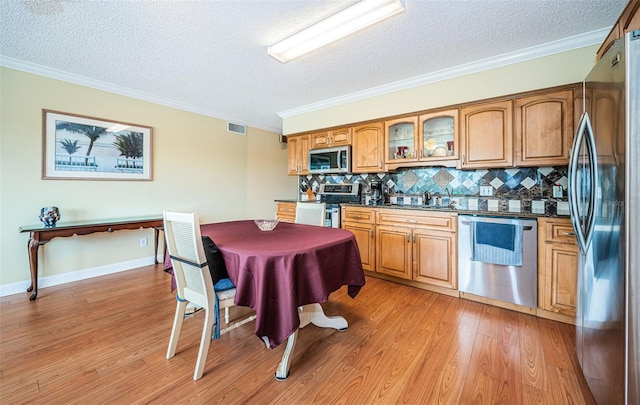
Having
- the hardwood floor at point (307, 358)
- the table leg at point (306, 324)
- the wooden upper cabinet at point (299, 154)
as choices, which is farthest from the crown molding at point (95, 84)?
the table leg at point (306, 324)

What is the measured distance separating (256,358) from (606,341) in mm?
1890

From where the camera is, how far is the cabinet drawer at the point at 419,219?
2719 millimetres

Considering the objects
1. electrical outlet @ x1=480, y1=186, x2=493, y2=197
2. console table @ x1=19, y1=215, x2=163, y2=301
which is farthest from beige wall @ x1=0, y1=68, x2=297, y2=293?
electrical outlet @ x1=480, y1=186, x2=493, y2=197

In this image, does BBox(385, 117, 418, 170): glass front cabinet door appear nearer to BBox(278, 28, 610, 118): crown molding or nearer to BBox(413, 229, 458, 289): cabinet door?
BBox(278, 28, 610, 118): crown molding

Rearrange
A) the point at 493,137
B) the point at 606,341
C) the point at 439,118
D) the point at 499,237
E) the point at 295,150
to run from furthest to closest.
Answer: the point at 295,150 → the point at 439,118 → the point at 493,137 → the point at 499,237 → the point at 606,341

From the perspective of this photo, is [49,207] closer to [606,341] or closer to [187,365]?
[187,365]

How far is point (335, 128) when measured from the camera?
393 cm

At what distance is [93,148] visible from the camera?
3209mm

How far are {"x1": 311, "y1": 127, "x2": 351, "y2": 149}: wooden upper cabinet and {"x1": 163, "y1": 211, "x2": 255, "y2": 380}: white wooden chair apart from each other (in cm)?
279

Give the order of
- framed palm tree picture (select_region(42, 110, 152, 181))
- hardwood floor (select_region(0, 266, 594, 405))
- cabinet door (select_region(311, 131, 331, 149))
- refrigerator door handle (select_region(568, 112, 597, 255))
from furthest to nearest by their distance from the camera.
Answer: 1. cabinet door (select_region(311, 131, 331, 149))
2. framed palm tree picture (select_region(42, 110, 152, 181))
3. hardwood floor (select_region(0, 266, 594, 405))
4. refrigerator door handle (select_region(568, 112, 597, 255))

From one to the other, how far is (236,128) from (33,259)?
3224mm

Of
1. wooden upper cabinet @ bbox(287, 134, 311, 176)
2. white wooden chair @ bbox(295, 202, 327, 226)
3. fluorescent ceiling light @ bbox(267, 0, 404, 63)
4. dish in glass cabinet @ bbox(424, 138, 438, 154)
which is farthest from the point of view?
wooden upper cabinet @ bbox(287, 134, 311, 176)

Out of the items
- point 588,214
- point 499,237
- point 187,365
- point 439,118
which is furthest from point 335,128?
point 187,365

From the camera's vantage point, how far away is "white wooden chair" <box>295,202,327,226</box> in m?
2.51
